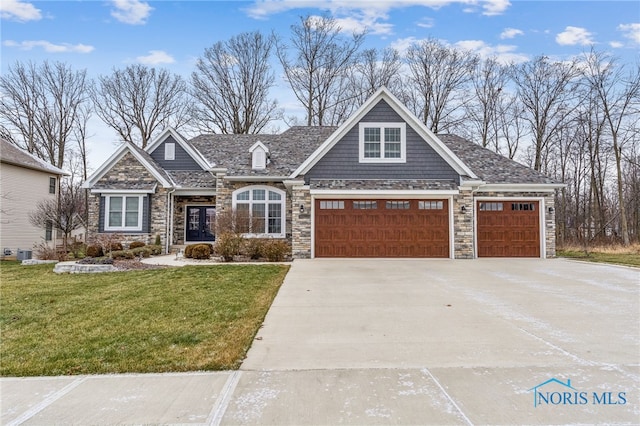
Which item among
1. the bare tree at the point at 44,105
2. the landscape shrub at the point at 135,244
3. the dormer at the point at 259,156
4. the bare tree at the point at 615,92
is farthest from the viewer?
the bare tree at the point at 44,105

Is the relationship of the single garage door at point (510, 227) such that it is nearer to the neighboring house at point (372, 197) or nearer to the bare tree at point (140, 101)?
the neighboring house at point (372, 197)

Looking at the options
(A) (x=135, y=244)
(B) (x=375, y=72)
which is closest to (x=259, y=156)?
(A) (x=135, y=244)

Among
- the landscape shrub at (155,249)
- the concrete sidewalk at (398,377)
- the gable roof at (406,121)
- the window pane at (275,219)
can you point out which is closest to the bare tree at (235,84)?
the window pane at (275,219)

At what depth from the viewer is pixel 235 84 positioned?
97.1 feet

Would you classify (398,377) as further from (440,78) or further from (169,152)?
(440,78)

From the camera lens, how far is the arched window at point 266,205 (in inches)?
667

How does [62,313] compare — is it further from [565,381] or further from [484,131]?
[484,131]

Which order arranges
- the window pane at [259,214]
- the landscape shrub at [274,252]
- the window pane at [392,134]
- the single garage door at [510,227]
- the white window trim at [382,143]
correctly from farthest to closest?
the window pane at [259,214] → the single garage door at [510,227] → the window pane at [392,134] → the white window trim at [382,143] → the landscape shrub at [274,252]

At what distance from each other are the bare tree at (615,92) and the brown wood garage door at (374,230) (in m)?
16.7

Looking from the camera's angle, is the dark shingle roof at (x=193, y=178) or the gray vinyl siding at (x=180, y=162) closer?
the dark shingle roof at (x=193, y=178)

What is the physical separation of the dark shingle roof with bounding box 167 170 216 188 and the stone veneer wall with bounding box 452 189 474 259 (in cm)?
1104

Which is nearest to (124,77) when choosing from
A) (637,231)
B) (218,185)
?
(218,185)

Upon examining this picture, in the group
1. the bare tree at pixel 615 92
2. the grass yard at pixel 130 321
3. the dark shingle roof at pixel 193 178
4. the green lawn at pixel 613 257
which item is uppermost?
the bare tree at pixel 615 92

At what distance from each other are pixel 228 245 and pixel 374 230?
18.5 feet
